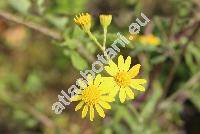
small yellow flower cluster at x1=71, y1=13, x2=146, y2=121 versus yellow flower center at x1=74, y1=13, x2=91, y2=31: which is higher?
yellow flower center at x1=74, y1=13, x2=91, y2=31

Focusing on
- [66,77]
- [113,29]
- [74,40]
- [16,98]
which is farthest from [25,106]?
[74,40]

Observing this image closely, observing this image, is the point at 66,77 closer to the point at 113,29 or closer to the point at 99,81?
the point at 113,29

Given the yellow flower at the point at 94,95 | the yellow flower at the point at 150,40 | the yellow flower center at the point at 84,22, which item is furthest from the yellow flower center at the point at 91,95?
the yellow flower at the point at 150,40

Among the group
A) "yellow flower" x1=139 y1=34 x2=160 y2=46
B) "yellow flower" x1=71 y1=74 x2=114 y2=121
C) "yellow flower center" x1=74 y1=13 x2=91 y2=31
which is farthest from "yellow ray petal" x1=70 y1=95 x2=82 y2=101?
"yellow flower" x1=139 y1=34 x2=160 y2=46

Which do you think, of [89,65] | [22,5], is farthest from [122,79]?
[22,5]

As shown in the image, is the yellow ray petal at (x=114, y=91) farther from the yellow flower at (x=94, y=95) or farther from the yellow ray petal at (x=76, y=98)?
the yellow ray petal at (x=76, y=98)

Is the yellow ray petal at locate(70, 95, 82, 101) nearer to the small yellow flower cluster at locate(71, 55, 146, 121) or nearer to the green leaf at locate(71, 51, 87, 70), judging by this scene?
the small yellow flower cluster at locate(71, 55, 146, 121)
